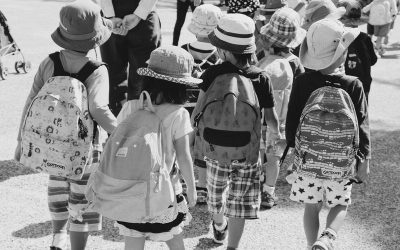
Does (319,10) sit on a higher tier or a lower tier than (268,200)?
higher

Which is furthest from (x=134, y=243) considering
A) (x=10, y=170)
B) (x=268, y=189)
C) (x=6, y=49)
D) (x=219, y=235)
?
(x=6, y=49)

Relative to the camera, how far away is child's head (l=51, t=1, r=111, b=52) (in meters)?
3.16

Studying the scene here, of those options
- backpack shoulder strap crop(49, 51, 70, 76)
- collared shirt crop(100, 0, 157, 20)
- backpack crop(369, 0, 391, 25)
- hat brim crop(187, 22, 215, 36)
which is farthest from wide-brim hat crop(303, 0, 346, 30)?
backpack crop(369, 0, 391, 25)

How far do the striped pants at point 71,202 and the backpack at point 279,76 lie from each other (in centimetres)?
160

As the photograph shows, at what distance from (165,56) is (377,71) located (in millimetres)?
7283

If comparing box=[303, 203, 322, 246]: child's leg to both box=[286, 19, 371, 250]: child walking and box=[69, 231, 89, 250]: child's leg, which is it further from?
box=[69, 231, 89, 250]: child's leg

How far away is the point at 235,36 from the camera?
341 centimetres

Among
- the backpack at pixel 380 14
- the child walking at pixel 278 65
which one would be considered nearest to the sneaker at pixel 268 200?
the child walking at pixel 278 65

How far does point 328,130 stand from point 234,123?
532 mm

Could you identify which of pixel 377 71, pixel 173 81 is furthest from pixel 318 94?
pixel 377 71

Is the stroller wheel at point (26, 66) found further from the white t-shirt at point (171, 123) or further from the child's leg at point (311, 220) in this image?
the child's leg at point (311, 220)

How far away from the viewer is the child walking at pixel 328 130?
3244 millimetres

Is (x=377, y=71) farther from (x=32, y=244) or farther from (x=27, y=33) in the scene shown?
(x=32, y=244)

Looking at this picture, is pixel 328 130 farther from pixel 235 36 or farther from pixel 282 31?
pixel 282 31
